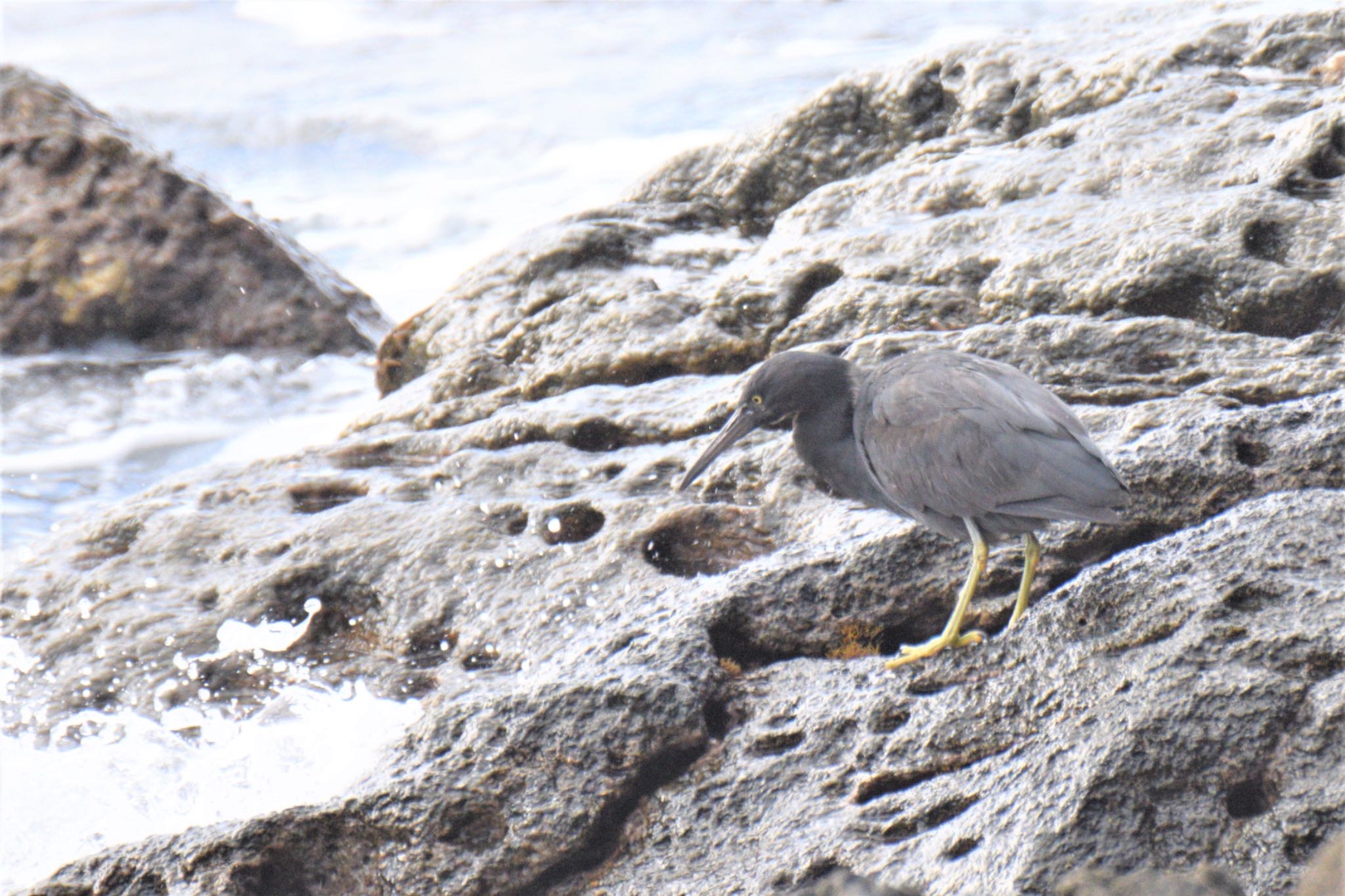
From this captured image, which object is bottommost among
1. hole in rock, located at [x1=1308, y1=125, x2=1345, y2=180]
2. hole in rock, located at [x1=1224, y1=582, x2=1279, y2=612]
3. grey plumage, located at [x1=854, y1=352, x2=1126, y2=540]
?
hole in rock, located at [x1=1224, y1=582, x2=1279, y2=612]

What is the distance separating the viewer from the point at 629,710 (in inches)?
111

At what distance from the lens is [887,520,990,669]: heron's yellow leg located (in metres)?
2.93

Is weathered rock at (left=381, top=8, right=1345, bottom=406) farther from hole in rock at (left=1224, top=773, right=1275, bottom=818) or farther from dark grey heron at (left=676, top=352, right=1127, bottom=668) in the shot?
hole in rock at (left=1224, top=773, right=1275, bottom=818)

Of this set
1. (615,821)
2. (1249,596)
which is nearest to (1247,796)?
(1249,596)

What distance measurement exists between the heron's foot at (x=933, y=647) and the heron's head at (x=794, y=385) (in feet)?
2.84

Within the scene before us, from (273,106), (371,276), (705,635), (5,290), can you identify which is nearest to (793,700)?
(705,635)

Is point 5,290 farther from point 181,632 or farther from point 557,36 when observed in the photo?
point 557,36

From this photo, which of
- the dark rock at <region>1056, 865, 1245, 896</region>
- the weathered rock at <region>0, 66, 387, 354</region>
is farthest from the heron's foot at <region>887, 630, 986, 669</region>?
the weathered rock at <region>0, 66, 387, 354</region>

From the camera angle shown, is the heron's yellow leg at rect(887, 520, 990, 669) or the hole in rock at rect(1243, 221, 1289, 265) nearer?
the heron's yellow leg at rect(887, 520, 990, 669)

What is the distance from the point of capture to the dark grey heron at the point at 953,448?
118 inches

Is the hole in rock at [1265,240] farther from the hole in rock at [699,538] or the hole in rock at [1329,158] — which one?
the hole in rock at [699,538]

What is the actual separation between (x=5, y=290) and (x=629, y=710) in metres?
7.25

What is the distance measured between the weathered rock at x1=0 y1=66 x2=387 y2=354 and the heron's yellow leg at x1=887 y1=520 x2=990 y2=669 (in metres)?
6.23

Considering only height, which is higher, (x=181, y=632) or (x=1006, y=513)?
(x=1006, y=513)
